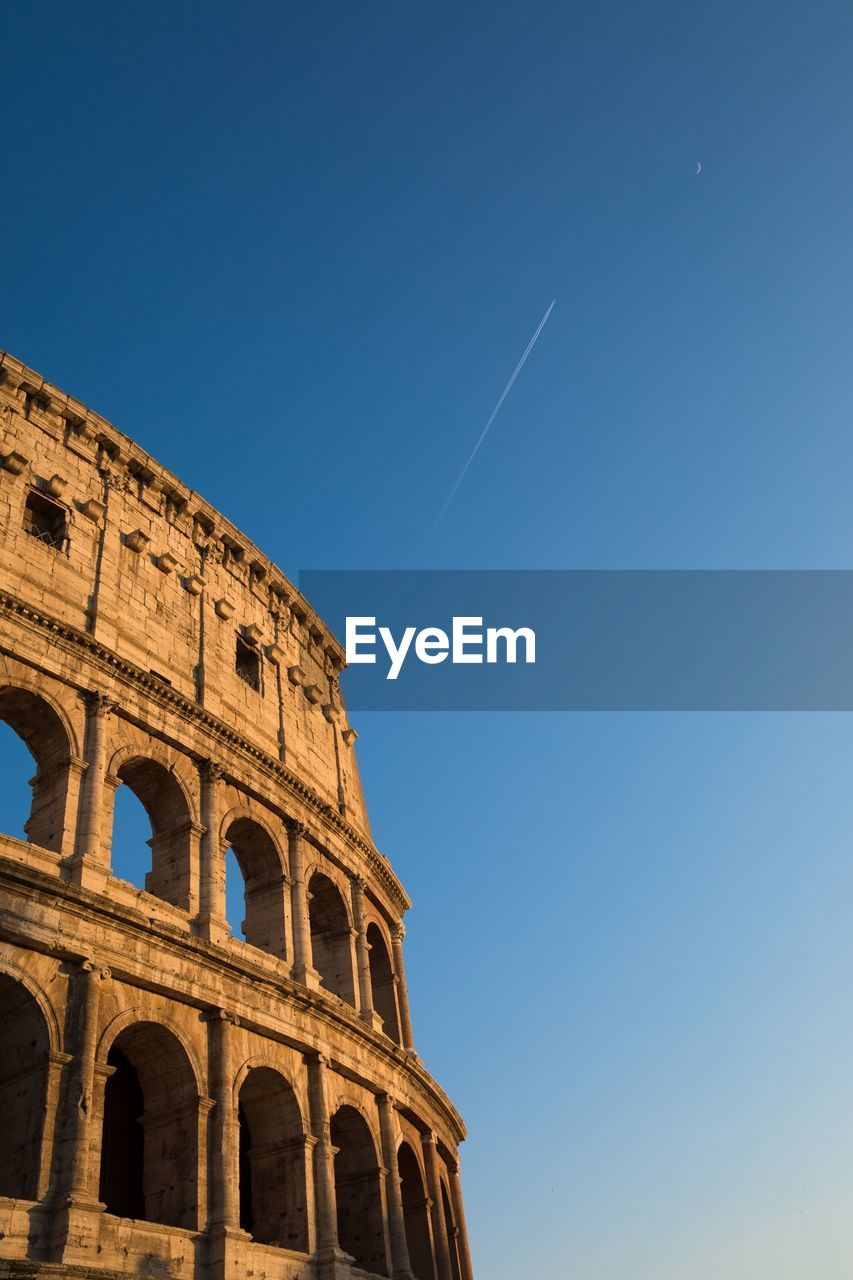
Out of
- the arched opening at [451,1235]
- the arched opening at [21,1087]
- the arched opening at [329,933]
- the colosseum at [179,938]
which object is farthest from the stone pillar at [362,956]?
the arched opening at [21,1087]

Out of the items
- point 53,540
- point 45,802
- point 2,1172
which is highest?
point 53,540

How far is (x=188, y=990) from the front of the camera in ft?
62.8

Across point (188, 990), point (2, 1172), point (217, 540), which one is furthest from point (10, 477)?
point (2, 1172)

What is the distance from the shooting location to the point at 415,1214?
25781 mm

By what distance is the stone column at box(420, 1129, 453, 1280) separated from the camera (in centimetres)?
2547

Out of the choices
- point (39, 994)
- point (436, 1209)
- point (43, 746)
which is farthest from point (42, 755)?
point (436, 1209)

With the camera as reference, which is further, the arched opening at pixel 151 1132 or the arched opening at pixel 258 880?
the arched opening at pixel 258 880

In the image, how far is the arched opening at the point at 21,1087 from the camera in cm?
1585

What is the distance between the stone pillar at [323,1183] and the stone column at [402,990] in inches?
221

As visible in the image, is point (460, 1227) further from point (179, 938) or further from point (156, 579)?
point (156, 579)

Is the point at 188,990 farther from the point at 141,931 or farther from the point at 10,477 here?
the point at 10,477

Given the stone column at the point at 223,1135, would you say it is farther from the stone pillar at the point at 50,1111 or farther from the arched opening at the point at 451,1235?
the arched opening at the point at 451,1235

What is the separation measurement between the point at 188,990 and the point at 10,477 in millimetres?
10227

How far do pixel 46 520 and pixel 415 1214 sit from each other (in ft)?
56.3
